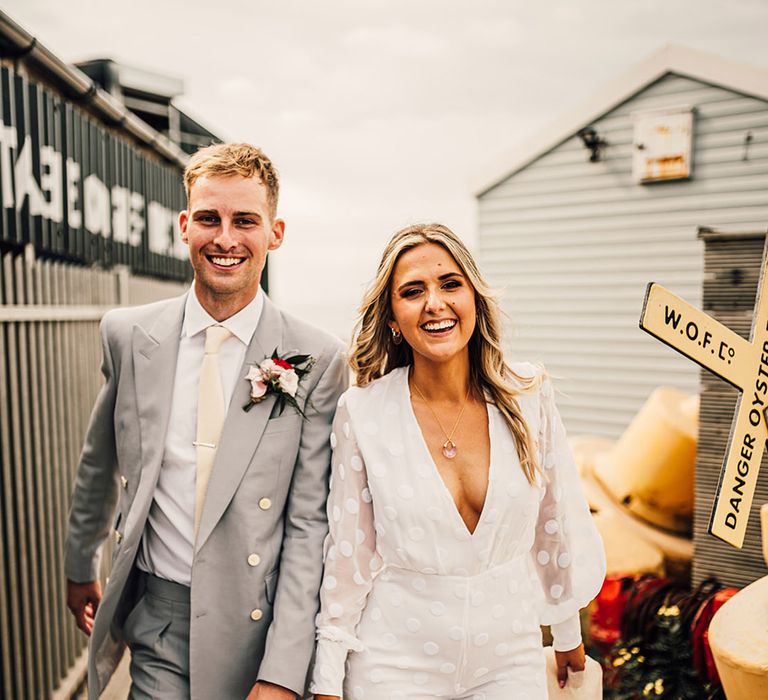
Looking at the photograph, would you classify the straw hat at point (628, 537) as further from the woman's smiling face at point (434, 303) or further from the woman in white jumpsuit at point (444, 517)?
the woman's smiling face at point (434, 303)

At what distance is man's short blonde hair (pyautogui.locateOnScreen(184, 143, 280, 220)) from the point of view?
2350 millimetres

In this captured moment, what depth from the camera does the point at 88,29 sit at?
1602 cm

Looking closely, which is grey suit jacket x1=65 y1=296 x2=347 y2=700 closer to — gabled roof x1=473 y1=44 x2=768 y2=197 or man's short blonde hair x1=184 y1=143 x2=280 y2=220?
man's short blonde hair x1=184 y1=143 x2=280 y2=220

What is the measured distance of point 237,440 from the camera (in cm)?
230

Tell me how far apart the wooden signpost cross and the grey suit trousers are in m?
1.62

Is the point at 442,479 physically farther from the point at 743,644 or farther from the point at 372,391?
the point at 743,644

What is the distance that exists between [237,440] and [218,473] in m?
0.12

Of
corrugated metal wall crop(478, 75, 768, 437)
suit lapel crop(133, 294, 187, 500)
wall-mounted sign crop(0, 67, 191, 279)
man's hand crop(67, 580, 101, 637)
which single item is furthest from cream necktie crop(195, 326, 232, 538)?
corrugated metal wall crop(478, 75, 768, 437)

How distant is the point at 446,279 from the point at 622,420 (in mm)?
7796

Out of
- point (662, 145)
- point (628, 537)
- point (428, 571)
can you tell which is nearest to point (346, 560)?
point (428, 571)

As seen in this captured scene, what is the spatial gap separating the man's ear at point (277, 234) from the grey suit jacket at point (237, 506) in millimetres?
229

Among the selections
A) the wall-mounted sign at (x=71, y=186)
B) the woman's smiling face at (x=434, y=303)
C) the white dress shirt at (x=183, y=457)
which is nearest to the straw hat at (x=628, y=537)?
the woman's smiling face at (x=434, y=303)

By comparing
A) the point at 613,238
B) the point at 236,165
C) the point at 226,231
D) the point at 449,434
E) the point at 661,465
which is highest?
the point at 613,238

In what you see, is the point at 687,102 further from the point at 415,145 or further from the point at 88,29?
the point at 415,145
